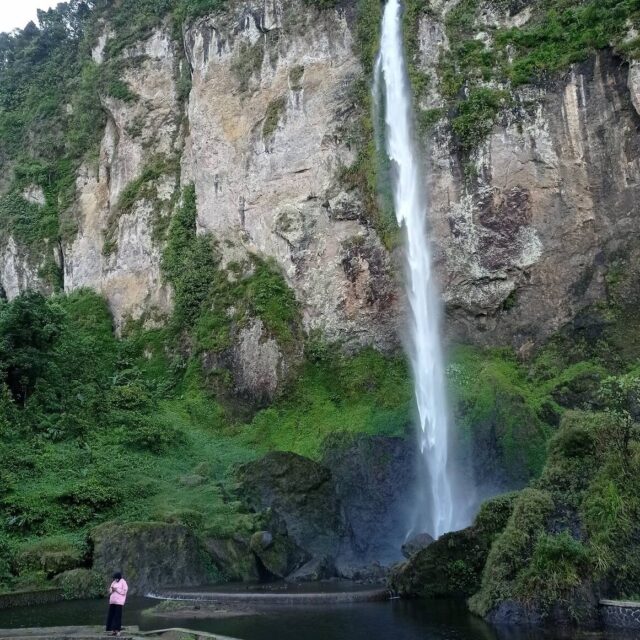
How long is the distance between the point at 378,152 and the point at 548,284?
9131 millimetres

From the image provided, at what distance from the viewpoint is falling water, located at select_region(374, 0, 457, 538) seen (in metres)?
24.3

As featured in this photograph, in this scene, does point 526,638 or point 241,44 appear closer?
point 526,638

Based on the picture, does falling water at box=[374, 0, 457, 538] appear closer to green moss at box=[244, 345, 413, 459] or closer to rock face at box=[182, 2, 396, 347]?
green moss at box=[244, 345, 413, 459]

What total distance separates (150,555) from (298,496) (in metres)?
5.51

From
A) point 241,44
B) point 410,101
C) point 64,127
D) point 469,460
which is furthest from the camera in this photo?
point 64,127

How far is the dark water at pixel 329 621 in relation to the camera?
1068cm

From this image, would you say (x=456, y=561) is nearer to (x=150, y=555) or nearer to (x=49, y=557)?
(x=150, y=555)

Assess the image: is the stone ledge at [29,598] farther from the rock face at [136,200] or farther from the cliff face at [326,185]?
the rock face at [136,200]

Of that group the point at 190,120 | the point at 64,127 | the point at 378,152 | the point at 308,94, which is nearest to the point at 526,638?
the point at 378,152

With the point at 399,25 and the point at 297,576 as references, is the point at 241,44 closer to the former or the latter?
the point at 399,25

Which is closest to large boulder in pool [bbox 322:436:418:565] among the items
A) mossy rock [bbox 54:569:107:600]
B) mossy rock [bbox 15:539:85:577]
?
mossy rock [bbox 54:569:107:600]

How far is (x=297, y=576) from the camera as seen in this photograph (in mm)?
18031

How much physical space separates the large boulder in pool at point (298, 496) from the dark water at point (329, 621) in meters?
6.67

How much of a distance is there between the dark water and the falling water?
32.2 feet
